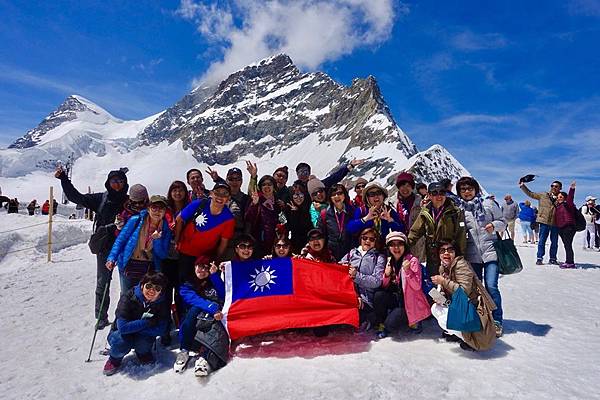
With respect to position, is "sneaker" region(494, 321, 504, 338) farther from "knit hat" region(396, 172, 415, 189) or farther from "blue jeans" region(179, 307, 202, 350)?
"blue jeans" region(179, 307, 202, 350)

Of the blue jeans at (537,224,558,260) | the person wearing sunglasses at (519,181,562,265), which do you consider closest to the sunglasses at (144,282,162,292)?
the person wearing sunglasses at (519,181,562,265)

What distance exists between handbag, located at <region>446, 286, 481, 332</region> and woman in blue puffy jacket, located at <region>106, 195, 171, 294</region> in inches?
146

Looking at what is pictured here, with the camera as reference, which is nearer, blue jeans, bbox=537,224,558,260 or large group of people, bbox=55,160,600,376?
large group of people, bbox=55,160,600,376

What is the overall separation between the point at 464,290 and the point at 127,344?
4051 millimetres

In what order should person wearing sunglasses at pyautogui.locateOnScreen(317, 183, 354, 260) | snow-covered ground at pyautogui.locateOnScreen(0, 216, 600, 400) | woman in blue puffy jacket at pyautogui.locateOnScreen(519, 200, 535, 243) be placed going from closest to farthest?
snow-covered ground at pyautogui.locateOnScreen(0, 216, 600, 400), person wearing sunglasses at pyautogui.locateOnScreen(317, 183, 354, 260), woman in blue puffy jacket at pyautogui.locateOnScreen(519, 200, 535, 243)

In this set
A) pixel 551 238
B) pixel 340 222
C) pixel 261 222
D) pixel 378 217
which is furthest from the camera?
pixel 551 238

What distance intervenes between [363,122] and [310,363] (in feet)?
570

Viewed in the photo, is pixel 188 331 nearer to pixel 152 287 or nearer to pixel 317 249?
pixel 152 287

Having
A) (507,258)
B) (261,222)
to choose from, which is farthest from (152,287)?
(507,258)

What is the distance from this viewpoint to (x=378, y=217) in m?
5.70

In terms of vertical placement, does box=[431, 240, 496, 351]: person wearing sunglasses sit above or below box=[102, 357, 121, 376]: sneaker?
above

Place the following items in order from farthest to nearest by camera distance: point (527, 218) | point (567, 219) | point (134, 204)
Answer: point (527, 218) → point (567, 219) → point (134, 204)

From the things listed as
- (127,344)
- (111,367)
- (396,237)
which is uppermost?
(396,237)

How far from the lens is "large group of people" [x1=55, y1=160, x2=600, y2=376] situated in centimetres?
468
